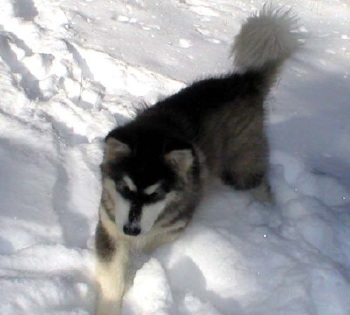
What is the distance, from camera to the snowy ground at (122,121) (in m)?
3.78

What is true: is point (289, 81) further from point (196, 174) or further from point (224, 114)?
point (196, 174)

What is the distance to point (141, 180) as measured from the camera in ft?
11.6

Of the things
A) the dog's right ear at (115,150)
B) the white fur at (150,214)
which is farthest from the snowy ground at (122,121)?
the dog's right ear at (115,150)

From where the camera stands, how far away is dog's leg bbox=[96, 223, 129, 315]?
3646mm

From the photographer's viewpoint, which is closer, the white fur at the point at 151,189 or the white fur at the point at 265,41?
the white fur at the point at 151,189

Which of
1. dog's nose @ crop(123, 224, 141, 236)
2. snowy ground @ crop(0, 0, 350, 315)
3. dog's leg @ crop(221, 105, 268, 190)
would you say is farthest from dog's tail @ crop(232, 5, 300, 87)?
dog's nose @ crop(123, 224, 141, 236)

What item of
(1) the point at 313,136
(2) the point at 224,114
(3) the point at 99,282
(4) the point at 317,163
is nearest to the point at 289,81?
(1) the point at 313,136

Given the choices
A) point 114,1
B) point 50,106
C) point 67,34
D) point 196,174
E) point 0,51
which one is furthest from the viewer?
point 114,1

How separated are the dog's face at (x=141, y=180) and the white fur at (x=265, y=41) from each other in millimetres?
1496

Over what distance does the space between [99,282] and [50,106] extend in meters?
1.96

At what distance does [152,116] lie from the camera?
4.39 m

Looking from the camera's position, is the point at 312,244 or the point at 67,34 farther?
the point at 67,34

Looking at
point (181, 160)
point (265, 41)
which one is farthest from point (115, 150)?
point (265, 41)

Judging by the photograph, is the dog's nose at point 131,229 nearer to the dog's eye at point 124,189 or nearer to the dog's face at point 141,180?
the dog's face at point 141,180
